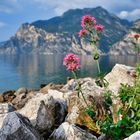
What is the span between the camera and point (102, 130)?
12672 mm

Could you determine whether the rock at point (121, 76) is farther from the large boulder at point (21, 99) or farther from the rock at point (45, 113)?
the large boulder at point (21, 99)

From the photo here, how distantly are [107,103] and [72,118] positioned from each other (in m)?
1.73

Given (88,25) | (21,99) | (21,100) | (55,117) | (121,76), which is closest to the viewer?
(88,25)

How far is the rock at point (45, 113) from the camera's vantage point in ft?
47.8

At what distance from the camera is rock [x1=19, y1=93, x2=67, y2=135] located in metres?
14.6

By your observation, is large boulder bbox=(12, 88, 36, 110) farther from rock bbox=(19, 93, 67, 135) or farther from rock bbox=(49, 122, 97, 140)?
rock bbox=(49, 122, 97, 140)

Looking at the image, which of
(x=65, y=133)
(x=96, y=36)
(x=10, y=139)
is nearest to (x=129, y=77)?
(x=96, y=36)

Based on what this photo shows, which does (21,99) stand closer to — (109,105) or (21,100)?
(21,100)

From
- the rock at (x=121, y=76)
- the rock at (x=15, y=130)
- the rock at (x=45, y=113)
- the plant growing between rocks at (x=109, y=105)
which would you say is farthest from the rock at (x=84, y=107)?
the rock at (x=15, y=130)

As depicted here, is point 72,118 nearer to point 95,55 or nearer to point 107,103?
point 107,103

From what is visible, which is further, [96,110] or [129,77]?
[129,77]

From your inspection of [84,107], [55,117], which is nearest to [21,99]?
[55,117]

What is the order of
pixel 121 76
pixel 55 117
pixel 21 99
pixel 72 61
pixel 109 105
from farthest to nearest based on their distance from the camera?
1. pixel 21 99
2. pixel 121 76
3. pixel 55 117
4. pixel 109 105
5. pixel 72 61

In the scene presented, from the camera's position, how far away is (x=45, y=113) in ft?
48.9
